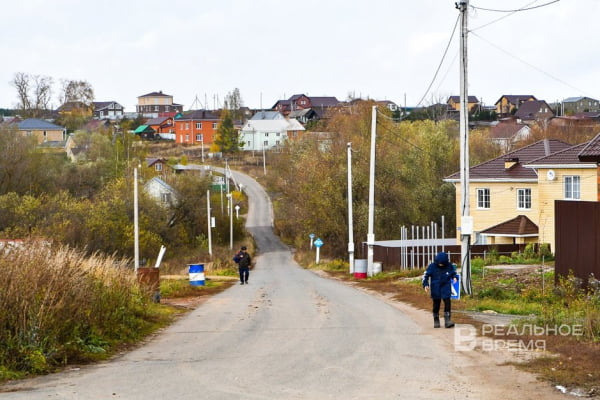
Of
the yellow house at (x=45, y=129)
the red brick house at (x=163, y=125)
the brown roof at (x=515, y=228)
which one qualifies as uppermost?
the red brick house at (x=163, y=125)

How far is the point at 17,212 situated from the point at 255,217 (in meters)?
40.2

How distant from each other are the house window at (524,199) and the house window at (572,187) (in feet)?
25.7

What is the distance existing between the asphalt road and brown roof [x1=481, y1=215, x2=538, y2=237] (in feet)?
89.1

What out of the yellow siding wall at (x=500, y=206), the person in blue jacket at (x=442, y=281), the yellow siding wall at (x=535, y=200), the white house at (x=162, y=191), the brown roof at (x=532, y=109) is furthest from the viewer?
the brown roof at (x=532, y=109)

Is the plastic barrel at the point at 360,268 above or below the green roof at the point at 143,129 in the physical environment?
below

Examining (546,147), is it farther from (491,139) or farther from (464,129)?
(491,139)

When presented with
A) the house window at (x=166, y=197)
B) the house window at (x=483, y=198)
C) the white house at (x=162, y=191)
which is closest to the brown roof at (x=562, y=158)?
the house window at (x=483, y=198)

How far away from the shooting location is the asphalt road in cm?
1020

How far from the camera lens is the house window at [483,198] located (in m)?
48.9

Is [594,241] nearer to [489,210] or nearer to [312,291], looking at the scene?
[312,291]

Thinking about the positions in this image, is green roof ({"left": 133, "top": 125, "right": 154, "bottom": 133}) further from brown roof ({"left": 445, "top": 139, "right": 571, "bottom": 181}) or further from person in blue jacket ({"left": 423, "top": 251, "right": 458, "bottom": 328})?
person in blue jacket ({"left": 423, "top": 251, "right": 458, "bottom": 328})

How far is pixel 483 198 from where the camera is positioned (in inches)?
1937

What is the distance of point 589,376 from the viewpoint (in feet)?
35.3

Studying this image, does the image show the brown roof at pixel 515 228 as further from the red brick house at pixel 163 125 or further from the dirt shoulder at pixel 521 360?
the red brick house at pixel 163 125
